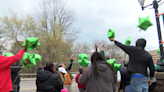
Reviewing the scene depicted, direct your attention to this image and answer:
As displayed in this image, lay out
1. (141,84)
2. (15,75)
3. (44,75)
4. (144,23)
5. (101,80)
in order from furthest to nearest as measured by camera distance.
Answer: (15,75)
(144,23)
(44,75)
(141,84)
(101,80)

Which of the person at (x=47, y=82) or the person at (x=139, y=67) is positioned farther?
the person at (x=47, y=82)

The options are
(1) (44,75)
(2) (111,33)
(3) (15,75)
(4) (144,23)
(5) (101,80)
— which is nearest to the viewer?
(5) (101,80)

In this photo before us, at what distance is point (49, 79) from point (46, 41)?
18126mm

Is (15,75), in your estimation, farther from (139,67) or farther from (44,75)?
(139,67)

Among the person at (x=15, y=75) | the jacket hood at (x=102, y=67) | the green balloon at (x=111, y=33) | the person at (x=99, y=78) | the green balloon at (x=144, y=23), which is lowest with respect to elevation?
the person at (x=15, y=75)

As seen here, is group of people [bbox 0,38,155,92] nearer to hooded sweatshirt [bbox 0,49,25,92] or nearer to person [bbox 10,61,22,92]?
hooded sweatshirt [bbox 0,49,25,92]

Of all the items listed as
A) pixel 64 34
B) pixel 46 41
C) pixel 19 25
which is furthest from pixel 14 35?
pixel 64 34

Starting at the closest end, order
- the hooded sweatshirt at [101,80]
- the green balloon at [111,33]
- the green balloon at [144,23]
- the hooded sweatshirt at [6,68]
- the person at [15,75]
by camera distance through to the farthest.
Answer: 1. the hooded sweatshirt at [101,80]
2. the hooded sweatshirt at [6,68]
3. the green balloon at [111,33]
4. the green balloon at [144,23]
5. the person at [15,75]

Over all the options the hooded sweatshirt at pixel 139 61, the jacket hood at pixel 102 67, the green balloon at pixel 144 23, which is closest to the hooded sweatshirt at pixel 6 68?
the jacket hood at pixel 102 67

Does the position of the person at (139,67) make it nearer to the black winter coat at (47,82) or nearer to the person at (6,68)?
the black winter coat at (47,82)

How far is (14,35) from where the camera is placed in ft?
63.6

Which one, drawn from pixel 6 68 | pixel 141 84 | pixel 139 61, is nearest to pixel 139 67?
pixel 139 61

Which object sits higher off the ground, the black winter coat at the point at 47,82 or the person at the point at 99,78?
the person at the point at 99,78

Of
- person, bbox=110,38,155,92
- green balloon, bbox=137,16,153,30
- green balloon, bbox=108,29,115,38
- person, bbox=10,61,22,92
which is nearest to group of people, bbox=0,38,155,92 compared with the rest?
person, bbox=110,38,155,92
